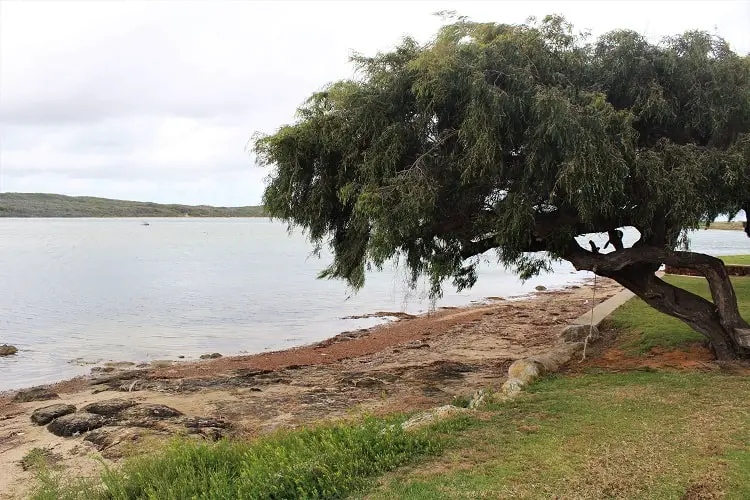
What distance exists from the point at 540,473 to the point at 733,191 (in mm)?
6746

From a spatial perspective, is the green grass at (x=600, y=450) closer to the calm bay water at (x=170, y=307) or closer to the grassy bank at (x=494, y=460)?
the grassy bank at (x=494, y=460)

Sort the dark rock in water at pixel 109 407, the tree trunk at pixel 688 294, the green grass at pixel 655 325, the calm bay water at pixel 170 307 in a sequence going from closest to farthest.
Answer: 1. the tree trunk at pixel 688 294
2. the dark rock in water at pixel 109 407
3. the green grass at pixel 655 325
4. the calm bay water at pixel 170 307

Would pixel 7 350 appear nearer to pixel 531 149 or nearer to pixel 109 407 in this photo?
pixel 109 407

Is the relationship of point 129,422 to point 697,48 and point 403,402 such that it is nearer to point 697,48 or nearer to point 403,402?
point 403,402

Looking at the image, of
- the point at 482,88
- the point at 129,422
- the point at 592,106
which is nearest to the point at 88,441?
the point at 129,422

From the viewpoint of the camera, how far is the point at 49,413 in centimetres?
1322

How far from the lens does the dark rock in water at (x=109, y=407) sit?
508 inches

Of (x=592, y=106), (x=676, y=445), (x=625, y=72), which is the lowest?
(x=676, y=445)

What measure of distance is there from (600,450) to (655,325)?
993 centimetres

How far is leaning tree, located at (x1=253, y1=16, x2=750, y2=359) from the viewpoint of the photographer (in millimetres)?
9664

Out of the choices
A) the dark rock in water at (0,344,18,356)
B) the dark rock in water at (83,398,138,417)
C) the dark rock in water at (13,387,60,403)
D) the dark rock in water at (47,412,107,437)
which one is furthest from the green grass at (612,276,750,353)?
the dark rock in water at (0,344,18,356)

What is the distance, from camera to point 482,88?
9688 millimetres

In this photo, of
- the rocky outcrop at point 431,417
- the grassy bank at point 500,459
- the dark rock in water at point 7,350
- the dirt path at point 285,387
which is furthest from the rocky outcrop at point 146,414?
the dark rock in water at point 7,350

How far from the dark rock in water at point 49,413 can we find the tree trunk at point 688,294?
36.9 ft
